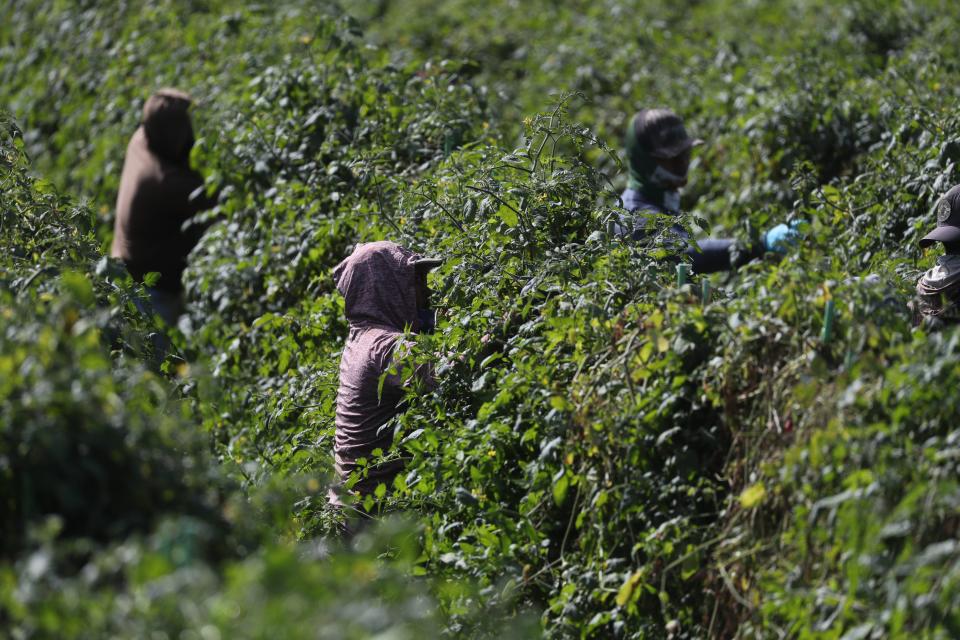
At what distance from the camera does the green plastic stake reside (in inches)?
127

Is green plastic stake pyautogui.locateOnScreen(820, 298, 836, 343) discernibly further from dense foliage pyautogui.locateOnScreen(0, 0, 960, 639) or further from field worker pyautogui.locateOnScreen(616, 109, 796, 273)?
field worker pyautogui.locateOnScreen(616, 109, 796, 273)

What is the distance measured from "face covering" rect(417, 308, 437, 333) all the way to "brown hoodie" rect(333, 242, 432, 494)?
0.13ft

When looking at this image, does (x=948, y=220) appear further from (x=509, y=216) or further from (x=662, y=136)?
(x=662, y=136)

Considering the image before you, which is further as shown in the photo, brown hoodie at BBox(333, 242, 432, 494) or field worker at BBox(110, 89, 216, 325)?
field worker at BBox(110, 89, 216, 325)

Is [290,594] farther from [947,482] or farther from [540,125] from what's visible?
[540,125]

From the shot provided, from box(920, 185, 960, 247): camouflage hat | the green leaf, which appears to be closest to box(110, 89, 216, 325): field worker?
the green leaf

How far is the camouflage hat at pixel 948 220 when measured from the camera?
4254mm

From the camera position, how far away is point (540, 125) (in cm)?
477

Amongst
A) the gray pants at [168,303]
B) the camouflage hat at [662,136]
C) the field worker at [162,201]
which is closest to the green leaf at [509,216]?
the camouflage hat at [662,136]

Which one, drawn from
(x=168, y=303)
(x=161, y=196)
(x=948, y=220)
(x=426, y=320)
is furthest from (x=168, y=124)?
(x=948, y=220)

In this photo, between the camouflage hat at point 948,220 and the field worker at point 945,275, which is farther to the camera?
the camouflage hat at point 948,220

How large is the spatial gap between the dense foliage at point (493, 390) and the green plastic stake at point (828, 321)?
1.2 inches

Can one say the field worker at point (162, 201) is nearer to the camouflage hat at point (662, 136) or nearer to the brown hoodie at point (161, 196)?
the brown hoodie at point (161, 196)

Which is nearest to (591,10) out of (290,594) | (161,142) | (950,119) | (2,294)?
(161,142)
